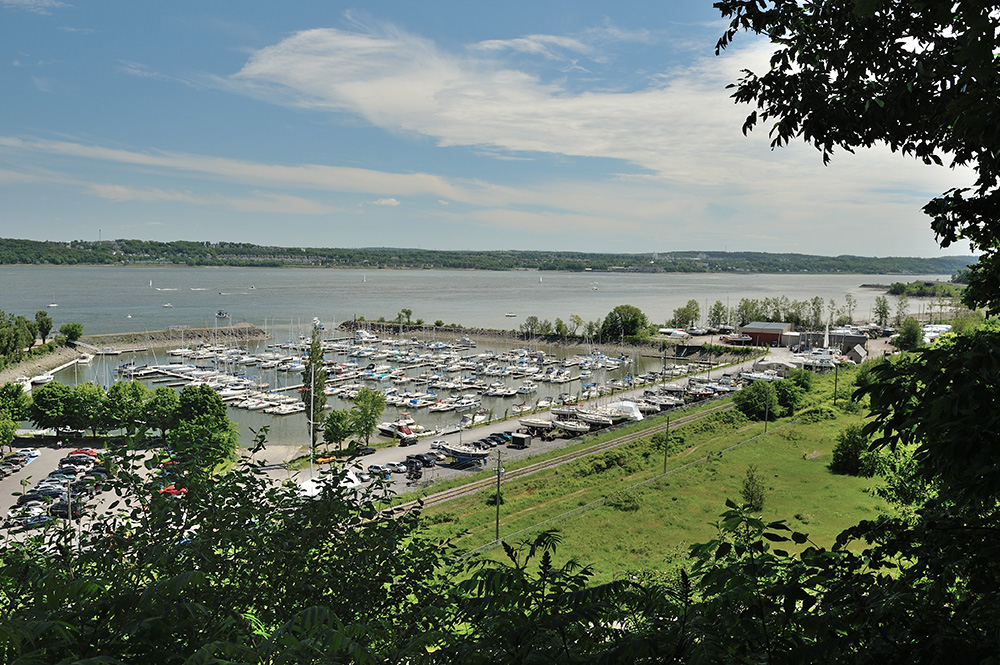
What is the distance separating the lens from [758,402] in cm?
2892

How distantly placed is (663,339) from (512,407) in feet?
83.5

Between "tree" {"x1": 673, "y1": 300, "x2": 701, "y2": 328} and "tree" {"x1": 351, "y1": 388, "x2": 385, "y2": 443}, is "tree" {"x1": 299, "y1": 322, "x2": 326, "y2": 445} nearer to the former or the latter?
"tree" {"x1": 351, "y1": 388, "x2": 385, "y2": 443}

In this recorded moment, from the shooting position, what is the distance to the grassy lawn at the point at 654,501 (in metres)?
14.5

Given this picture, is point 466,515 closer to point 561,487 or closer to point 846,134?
point 561,487

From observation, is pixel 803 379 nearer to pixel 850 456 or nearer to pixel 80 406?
pixel 850 456

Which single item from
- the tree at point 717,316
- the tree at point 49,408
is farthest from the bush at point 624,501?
the tree at point 717,316

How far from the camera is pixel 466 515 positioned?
16297mm

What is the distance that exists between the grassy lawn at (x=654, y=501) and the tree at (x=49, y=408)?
1680cm

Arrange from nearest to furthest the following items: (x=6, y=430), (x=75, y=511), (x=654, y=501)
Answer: (x=75, y=511)
(x=654, y=501)
(x=6, y=430)

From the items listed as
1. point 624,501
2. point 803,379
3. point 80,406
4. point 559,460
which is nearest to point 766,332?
point 803,379

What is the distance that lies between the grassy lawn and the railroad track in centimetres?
61

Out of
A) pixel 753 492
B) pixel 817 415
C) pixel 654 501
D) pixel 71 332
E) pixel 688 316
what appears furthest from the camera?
pixel 688 316

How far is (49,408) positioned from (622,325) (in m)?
44.9

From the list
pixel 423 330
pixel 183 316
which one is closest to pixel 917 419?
pixel 423 330
